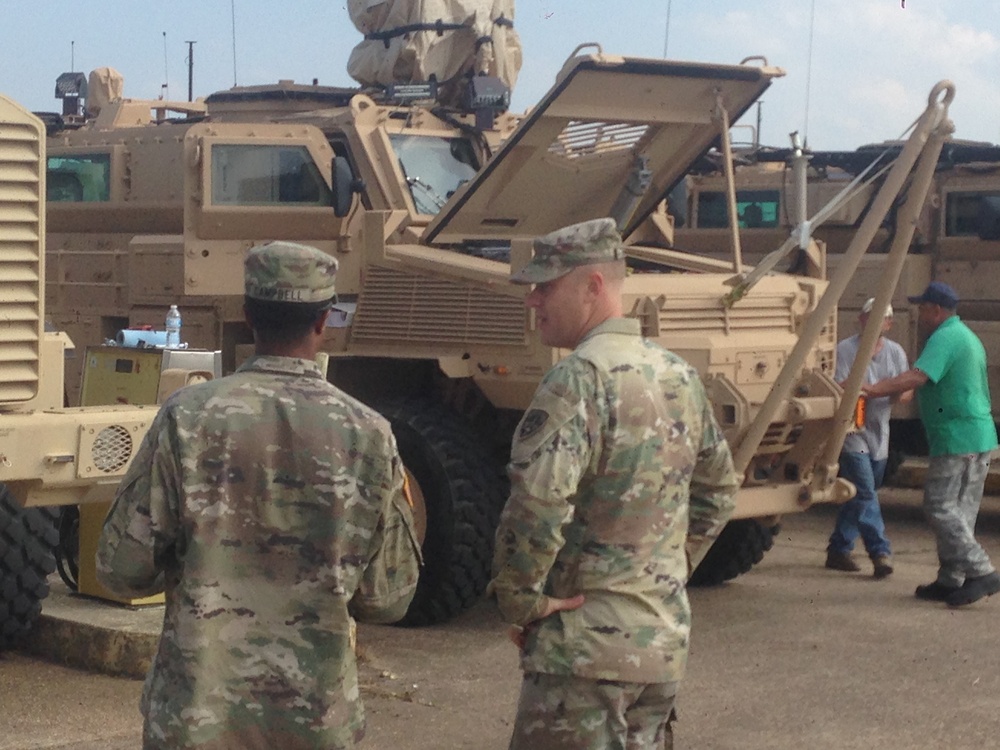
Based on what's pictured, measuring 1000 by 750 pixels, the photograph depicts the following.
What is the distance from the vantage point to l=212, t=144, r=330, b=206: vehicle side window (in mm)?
7969

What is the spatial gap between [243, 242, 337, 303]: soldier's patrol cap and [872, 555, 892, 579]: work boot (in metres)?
6.21

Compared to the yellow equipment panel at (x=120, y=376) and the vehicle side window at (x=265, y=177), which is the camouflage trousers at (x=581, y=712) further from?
the vehicle side window at (x=265, y=177)

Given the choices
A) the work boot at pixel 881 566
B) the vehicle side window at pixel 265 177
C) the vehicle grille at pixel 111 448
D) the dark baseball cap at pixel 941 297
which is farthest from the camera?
the work boot at pixel 881 566

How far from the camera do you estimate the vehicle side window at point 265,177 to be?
7.97 m

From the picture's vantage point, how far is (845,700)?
249 inches

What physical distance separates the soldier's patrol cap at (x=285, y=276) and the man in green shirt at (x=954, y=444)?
554cm

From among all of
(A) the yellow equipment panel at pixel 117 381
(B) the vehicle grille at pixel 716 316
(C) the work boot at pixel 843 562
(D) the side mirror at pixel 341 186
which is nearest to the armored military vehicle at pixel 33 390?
(A) the yellow equipment panel at pixel 117 381

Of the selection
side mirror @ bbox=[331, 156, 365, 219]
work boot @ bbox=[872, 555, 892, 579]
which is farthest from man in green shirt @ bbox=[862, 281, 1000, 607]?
side mirror @ bbox=[331, 156, 365, 219]

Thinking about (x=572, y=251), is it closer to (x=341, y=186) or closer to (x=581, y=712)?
(x=581, y=712)

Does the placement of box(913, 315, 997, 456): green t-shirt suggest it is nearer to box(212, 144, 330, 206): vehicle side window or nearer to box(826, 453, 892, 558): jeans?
box(826, 453, 892, 558): jeans

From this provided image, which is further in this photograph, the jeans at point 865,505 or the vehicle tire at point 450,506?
the jeans at point 865,505

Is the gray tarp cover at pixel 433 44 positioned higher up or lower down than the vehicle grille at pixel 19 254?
higher up

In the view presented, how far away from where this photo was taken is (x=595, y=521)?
3.49m

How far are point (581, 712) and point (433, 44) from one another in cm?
700
